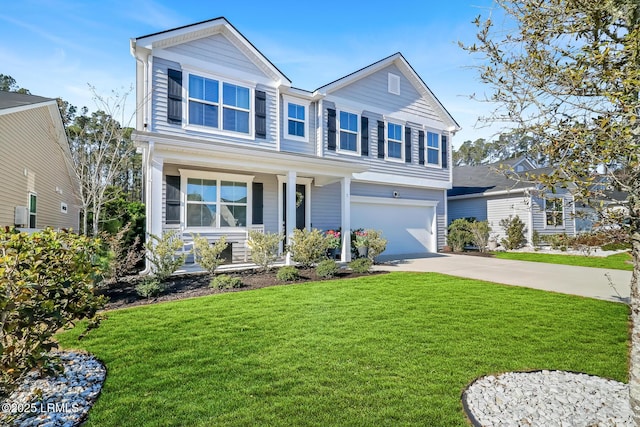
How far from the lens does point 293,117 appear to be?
11.6 metres

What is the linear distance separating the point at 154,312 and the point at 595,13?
6451 mm

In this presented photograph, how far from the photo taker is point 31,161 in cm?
1084

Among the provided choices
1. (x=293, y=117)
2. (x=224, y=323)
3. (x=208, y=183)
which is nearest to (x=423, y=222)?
(x=293, y=117)

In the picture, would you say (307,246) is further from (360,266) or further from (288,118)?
(288,118)

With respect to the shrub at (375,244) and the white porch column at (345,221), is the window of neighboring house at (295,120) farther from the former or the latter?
the shrub at (375,244)

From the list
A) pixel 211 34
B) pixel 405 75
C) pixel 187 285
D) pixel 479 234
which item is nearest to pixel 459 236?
pixel 479 234

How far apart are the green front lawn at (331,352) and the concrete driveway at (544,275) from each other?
1.04m

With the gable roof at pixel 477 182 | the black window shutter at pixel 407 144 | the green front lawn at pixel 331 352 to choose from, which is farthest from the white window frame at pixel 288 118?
the gable roof at pixel 477 182

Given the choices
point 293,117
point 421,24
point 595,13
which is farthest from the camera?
point 293,117

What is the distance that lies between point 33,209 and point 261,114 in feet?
29.2

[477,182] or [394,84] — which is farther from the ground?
[394,84]

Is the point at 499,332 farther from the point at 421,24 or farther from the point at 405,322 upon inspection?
the point at 421,24

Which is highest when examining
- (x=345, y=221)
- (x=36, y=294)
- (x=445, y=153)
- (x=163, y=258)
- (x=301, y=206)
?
(x=445, y=153)

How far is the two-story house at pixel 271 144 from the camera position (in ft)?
29.2
